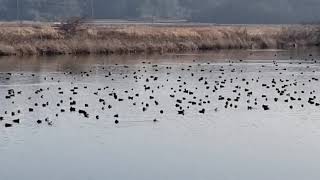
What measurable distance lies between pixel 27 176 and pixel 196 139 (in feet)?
19.5

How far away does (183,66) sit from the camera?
161ft

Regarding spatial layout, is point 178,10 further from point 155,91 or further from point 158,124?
point 158,124

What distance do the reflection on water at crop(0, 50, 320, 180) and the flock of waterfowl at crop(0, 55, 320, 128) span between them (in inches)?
1.8

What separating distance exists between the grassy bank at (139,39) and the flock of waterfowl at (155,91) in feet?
41.9

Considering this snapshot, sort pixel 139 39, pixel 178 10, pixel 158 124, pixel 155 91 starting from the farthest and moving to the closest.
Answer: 1. pixel 178 10
2. pixel 139 39
3. pixel 155 91
4. pixel 158 124

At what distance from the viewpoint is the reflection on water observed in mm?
19656

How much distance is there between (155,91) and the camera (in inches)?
1359

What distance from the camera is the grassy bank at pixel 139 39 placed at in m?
60.5

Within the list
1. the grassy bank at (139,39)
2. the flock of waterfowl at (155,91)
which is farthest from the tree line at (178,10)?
the flock of waterfowl at (155,91)

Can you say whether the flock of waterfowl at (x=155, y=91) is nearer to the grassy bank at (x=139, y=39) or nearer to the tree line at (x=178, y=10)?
the grassy bank at (x=139, y=39)

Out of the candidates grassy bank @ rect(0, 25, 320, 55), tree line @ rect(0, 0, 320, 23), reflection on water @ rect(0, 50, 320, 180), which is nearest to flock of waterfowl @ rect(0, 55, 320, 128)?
reflection on water @ rect(0, 50, 320, 180)

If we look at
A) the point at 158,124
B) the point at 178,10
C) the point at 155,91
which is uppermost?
the point at 178,10

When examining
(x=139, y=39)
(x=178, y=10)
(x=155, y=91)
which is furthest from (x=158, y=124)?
(x=178, y=10)

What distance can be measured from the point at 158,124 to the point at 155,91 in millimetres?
9151
